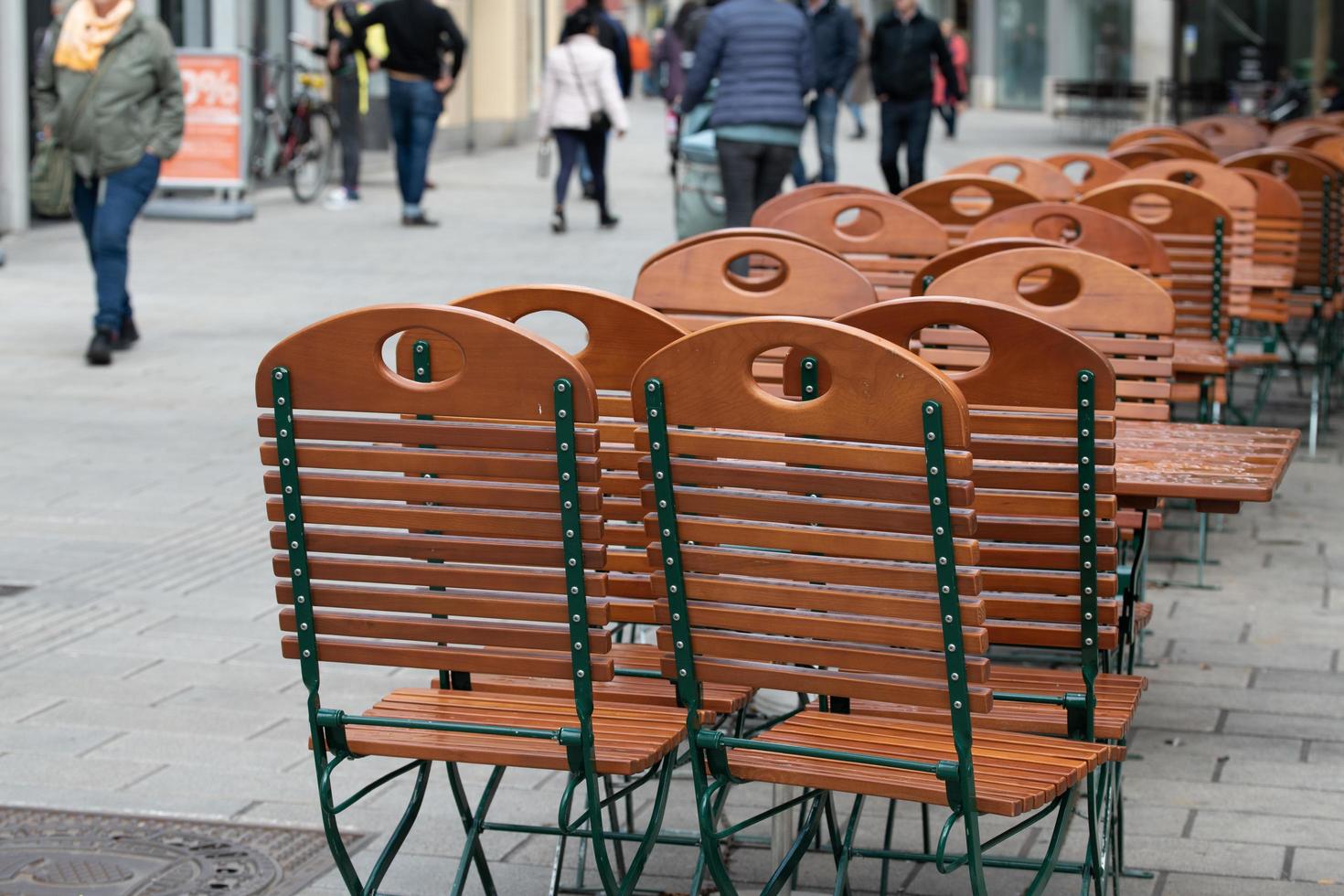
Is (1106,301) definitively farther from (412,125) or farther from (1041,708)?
(412,125)

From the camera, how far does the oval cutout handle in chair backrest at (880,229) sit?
652 cm

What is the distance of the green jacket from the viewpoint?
32.2 ft

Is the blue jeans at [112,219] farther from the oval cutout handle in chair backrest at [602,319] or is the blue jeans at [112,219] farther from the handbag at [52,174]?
the oval cutout handle in chair backrest at [602,319]

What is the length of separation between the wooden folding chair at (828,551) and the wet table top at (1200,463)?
0.90 metres

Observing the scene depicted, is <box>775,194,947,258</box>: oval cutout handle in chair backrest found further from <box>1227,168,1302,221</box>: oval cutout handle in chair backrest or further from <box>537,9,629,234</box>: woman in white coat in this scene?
<box>537,9,629,234</box>: woman in white coat

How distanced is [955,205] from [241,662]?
3.50 meters

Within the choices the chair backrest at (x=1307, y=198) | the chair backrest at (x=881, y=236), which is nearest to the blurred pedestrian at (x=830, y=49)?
the chair backrest at (x=1307, y=198)

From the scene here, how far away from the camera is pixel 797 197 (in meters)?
7.34

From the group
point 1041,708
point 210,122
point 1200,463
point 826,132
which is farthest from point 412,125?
point 1041,708

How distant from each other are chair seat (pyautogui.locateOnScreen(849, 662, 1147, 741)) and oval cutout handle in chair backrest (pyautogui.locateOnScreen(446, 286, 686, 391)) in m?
0.73

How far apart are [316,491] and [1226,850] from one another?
→ 2.05 meters

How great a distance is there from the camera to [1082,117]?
3425 centimetres

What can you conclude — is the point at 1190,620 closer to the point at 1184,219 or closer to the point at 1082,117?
the point at 1184,219

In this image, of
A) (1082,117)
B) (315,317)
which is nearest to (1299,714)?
(315,317)
